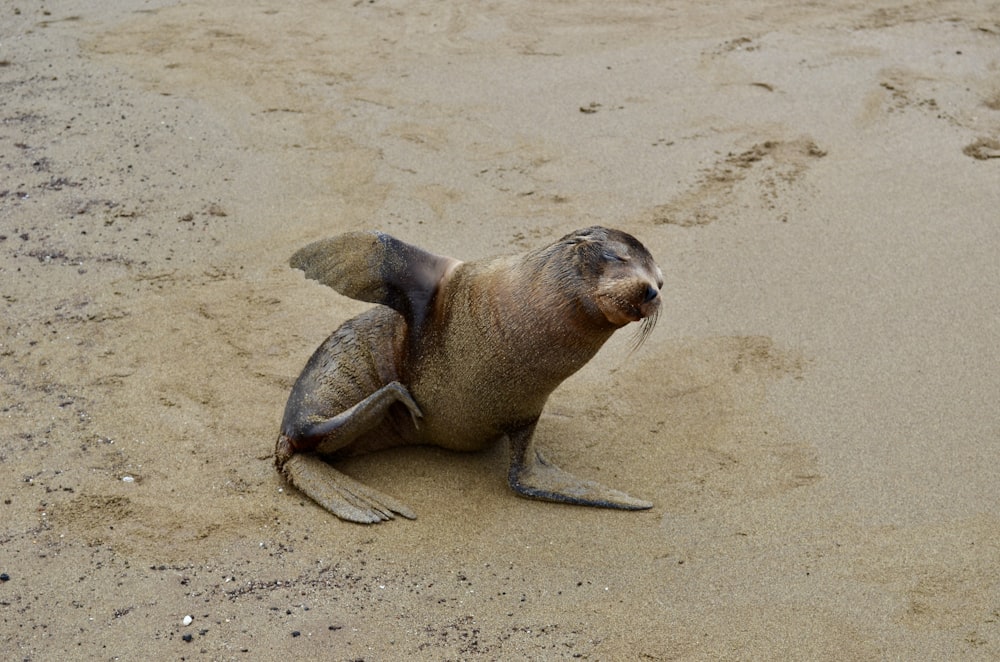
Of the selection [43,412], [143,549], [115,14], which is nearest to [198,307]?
[43,412]

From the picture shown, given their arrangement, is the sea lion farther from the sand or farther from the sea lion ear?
the sand

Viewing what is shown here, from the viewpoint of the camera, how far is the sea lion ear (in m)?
4.00

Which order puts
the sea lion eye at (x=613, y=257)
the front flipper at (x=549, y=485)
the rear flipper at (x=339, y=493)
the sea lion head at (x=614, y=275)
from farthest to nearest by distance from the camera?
the front flipper at (x=549, y=485), the rear flipper at (x=339, y=493), the sea lion eye at (x=613, y=257), the sea lion head at (x=614, y=275)

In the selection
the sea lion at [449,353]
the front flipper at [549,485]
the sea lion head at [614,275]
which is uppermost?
the sea lion head at [614,275]

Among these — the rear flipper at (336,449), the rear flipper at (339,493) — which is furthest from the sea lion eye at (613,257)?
the rear flipper at (339,493)

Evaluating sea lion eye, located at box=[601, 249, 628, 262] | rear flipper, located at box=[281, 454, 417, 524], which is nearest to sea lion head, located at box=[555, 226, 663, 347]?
sea lion eye, located at box=[601, 249, 628, 262]

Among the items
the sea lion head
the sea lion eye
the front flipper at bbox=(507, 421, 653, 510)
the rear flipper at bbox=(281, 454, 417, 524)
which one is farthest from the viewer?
the front flipper at bbox=(507, 421, 653, 510)

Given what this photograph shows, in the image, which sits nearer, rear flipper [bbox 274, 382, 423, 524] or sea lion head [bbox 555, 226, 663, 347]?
sea lion head [bbox 555, 226, 663, 347]

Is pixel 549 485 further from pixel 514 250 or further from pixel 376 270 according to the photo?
pixel 514 250

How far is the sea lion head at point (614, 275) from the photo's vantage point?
3.62 metres

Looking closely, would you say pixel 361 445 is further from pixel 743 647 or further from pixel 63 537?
pixel 743 647

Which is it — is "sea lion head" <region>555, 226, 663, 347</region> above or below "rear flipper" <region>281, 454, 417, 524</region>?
above

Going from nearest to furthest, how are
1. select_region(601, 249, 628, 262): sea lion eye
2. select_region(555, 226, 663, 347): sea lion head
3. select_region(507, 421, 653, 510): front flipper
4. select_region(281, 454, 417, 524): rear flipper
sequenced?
select_region(555, 226, 663, 347): sea lion head < select_region(601, 249, 628, 262): sea lion eye < select_region(281, 454, 417, 524): rear flipper < select_region(507, 421, 653, 510): front flipper

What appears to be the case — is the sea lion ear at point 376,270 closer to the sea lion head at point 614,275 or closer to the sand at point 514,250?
the sea lion head at point 614,275
